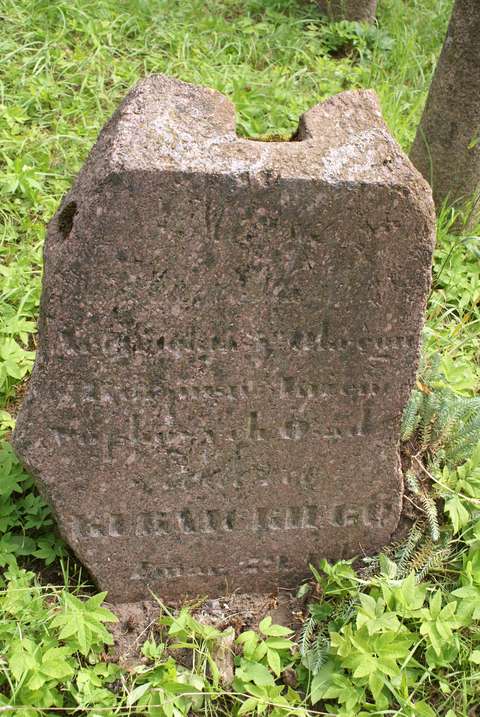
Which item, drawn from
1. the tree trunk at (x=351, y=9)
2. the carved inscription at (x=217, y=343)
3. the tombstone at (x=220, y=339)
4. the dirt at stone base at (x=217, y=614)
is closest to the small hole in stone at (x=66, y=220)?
the tombstone at (x=220, y=339)

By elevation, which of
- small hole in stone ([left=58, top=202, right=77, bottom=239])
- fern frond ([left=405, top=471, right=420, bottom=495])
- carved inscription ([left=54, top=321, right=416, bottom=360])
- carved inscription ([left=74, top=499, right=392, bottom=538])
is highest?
small hole in stone ([left=58, top=202, right=77, bottom=239])

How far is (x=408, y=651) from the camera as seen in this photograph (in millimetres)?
2174

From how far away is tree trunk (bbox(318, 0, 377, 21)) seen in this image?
17.3 feet

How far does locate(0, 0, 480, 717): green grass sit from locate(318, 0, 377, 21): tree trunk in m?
0.18

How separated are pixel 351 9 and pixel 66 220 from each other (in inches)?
165

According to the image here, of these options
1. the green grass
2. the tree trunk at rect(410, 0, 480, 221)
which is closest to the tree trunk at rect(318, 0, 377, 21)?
the green grass

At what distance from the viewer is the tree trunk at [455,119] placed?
3436 millimetres

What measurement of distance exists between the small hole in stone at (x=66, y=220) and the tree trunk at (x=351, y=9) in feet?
13.7

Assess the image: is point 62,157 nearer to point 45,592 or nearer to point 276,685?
point 45,592

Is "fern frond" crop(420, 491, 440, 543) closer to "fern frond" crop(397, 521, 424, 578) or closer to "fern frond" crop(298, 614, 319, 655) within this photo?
"fern frond" crop(397, 521, 424, 578)

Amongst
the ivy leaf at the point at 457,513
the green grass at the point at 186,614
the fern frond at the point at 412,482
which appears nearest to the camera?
the green grass at the point at 186,614

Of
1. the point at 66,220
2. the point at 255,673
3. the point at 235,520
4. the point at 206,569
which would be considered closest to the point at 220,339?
the point at 66,220

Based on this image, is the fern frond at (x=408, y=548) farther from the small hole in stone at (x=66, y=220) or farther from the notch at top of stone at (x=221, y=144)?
the small hole in stone at (x=66, y=220)

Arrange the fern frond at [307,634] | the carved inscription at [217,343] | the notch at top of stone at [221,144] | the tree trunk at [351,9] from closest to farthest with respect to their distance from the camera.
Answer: the notch at top of stone at [221,144]
the carved inscription at [217,343]
the fern frond at [307,634]
the tree trunk at [351,9]
